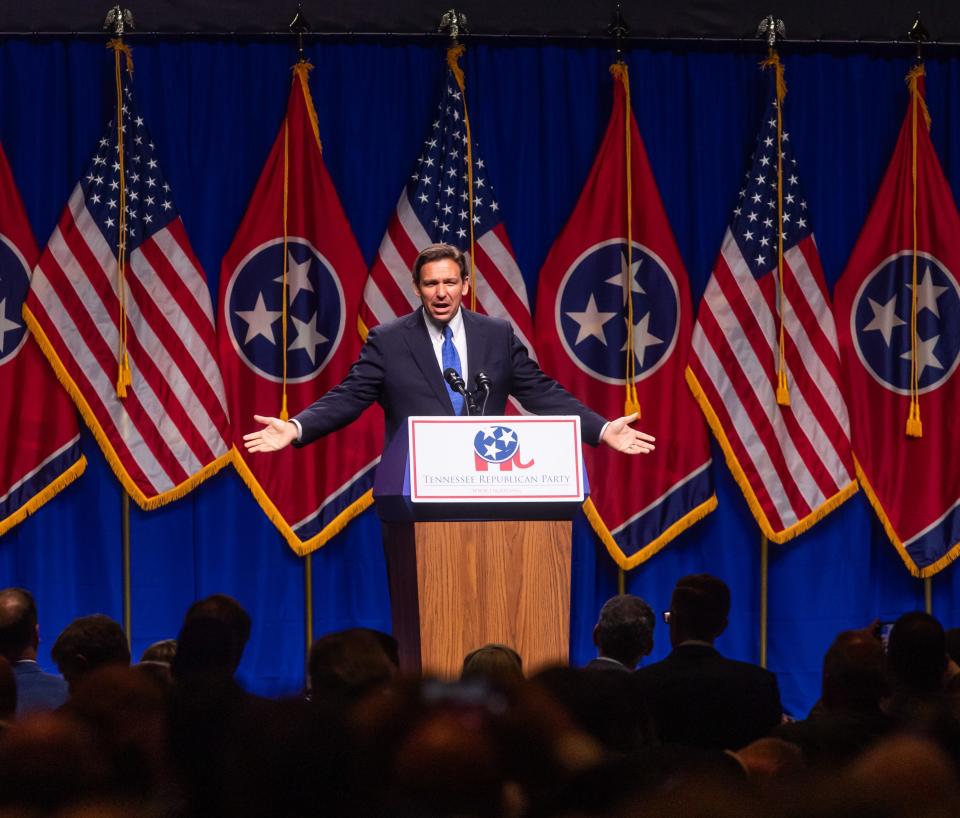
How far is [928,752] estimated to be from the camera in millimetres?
1264

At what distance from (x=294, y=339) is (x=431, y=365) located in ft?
8.33

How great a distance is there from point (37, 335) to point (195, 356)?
784 mm

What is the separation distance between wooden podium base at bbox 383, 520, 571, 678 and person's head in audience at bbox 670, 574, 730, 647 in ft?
1.40

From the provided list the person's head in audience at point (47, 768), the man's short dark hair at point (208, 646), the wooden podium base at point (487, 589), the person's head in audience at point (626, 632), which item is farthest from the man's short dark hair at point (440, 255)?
the person's head in audience at point (47, 768)

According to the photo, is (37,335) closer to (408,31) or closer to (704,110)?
(408,31)

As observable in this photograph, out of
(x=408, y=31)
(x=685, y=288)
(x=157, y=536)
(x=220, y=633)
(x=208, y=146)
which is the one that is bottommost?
(x=157, y=536)

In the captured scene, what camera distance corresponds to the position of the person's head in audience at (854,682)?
2879 mm

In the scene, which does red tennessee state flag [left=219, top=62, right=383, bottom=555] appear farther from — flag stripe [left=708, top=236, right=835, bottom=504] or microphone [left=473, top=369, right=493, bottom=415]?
microphone [left=473, top=369, right=493, bottom=415]

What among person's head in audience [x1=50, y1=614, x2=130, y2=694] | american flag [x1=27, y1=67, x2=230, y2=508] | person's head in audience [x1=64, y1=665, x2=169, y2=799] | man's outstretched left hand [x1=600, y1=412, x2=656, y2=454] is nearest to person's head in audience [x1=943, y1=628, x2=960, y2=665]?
man's outstretched left hand [x1=600, y1=412, x2=656, y2=454]

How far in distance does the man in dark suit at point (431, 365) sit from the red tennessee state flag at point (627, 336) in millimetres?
2441

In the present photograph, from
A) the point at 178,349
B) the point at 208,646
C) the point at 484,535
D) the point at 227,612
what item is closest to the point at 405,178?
the point at 178,349

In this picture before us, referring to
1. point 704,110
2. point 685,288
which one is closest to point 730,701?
point 685,288

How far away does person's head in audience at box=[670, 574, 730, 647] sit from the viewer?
3.99m

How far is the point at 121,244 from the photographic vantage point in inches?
290
